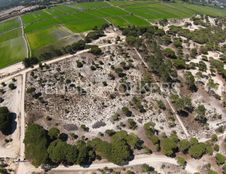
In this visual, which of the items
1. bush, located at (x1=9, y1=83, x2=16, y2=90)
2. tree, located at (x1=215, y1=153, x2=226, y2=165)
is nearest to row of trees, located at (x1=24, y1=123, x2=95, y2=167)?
bush, located at (x1=9, y1=83, x2=16, y2=90)

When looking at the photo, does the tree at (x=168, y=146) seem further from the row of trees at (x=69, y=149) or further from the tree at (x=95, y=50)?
the tree at (x=95, y=50)

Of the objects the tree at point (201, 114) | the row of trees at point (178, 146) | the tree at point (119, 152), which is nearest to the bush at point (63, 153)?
the tree at point (119, 152)

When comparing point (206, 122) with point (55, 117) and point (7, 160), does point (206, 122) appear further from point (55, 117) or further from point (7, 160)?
point (7, 160)

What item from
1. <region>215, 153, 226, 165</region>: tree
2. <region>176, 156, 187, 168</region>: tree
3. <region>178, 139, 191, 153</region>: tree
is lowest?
<region>215, 153, 226, 165</region>: tree

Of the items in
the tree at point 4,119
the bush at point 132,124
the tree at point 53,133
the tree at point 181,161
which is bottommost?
the tree at point 181,161

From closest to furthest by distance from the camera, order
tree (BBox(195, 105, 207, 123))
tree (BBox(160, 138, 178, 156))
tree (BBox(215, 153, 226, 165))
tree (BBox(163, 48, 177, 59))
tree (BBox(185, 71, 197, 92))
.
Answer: tree (BBox(215, 153, 226, 165)) → tree (BBox(160, 138, 178, 156)) → tree (BBox(195, 105, 207, 123)) → tree (BBox(185, 71, 197, 92)) → tree (BBox(163, 48, 177, 59))

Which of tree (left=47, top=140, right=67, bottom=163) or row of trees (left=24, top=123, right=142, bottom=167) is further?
row of trees (left=24, top=123, right=142, bottom=167)

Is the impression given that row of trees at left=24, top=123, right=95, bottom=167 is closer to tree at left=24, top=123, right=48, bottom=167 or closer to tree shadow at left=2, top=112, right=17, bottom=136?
tree at left=24, top=123, right=48, bottom=167
